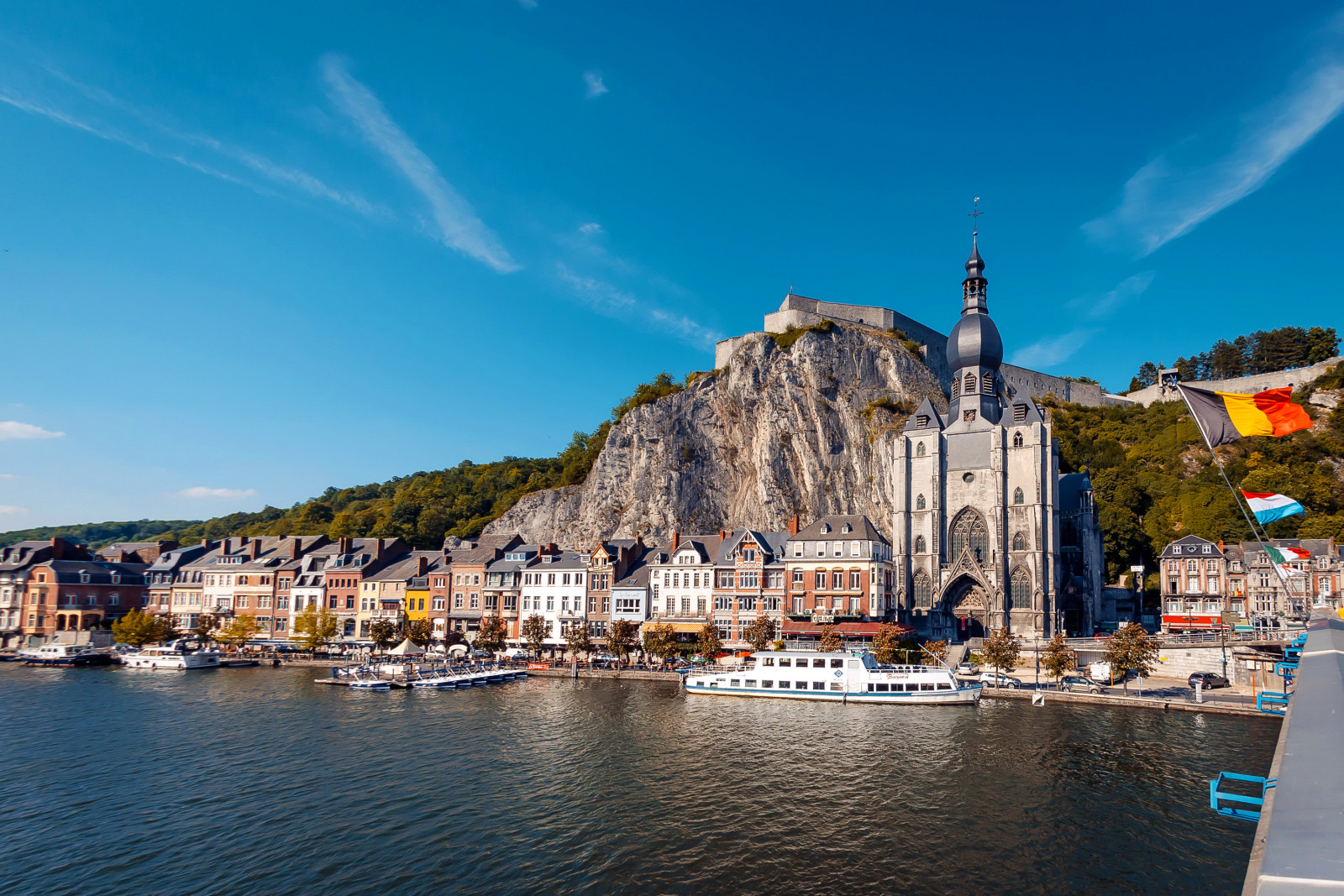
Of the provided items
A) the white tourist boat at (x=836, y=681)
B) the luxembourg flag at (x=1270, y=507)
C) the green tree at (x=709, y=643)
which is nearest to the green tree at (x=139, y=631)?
the green tree at (x=709, y=643)

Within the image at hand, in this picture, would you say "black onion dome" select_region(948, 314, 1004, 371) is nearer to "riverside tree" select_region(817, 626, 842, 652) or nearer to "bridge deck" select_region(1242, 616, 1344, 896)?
"riverside tree" select_region(817, 626, 842, 652)

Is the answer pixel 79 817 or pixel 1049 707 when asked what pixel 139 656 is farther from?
pixel 1049 707

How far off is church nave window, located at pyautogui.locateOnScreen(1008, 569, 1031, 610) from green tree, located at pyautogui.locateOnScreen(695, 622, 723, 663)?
30203 mm

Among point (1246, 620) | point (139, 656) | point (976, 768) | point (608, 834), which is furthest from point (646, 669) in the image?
point (1246, 620)

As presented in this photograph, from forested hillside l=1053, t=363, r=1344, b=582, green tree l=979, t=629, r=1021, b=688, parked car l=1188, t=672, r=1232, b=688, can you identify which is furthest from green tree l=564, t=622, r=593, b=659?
forested hillside l=1053, t=363, r=1344, b=582

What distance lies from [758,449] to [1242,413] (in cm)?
9021

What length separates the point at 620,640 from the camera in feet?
218

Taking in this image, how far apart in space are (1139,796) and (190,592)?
9760 centimetres

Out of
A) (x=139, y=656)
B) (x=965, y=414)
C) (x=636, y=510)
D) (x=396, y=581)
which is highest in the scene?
(x=965, y=414)

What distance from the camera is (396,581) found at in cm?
8394

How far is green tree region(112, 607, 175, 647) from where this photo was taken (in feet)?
261

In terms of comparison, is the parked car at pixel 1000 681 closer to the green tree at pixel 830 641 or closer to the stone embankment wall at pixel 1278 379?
the green tree at pixel 830 641

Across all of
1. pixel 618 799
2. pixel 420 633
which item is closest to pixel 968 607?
pixel 420 633

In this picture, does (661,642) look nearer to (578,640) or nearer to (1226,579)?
(578,640)
